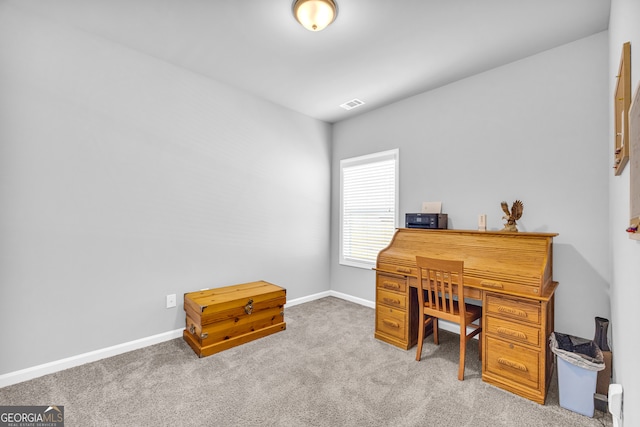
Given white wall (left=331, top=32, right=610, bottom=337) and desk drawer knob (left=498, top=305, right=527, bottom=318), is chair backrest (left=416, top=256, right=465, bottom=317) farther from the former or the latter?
white wall (left=331, top=32, right=610, bottom=337)

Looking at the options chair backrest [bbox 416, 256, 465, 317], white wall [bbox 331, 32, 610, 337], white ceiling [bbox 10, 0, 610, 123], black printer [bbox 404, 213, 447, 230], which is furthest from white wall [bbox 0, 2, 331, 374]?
white wall [bbox 331, 32, 610, 337]

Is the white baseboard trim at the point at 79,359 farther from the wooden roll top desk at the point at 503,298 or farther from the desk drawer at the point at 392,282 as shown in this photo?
the wooden roll top desk at the point at 503,298

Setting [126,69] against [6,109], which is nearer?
[6,109]

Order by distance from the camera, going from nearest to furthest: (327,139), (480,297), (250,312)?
(480,297), (250,312), (327,139)

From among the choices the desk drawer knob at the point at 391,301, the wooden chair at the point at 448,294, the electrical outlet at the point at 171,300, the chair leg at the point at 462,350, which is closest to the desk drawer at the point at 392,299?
the desk drawer knob at the point at 391,301

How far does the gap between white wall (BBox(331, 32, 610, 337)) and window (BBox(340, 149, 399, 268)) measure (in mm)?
351

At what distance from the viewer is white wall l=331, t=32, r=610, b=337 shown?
2.31 m

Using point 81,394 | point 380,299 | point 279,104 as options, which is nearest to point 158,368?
point 81,394

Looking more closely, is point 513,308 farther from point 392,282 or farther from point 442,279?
point 392,282

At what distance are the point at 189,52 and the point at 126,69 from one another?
59 cm

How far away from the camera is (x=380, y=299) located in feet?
9.52

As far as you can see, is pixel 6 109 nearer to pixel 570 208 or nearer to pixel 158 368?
pixel 158 368

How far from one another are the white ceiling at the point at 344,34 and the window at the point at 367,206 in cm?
111

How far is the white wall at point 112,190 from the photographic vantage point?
2.15 metres
